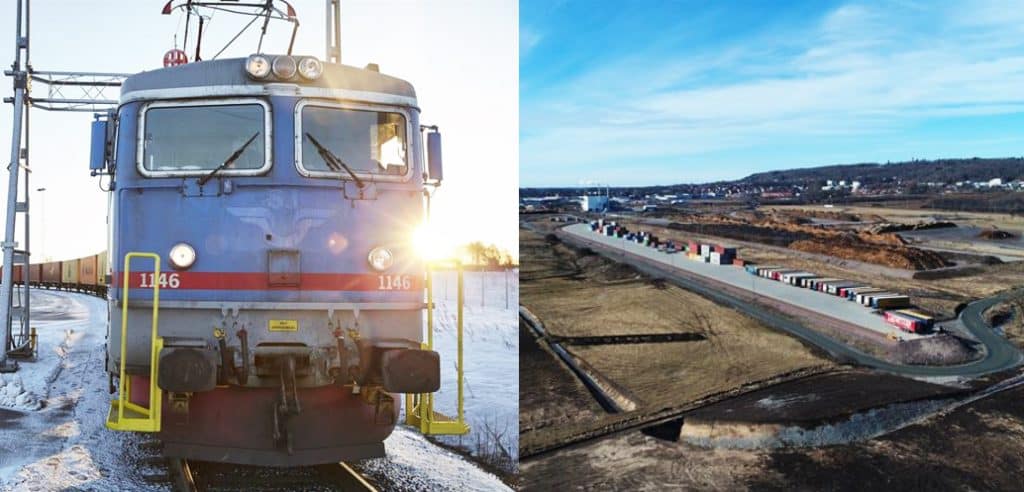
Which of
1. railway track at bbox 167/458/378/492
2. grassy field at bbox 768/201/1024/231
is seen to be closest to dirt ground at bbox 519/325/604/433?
railway track at bbox 167/458/378/492

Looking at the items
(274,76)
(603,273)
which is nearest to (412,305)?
(274,76)

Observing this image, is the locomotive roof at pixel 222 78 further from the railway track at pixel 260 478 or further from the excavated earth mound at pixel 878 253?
the excavated earth mound at pixel 878 253

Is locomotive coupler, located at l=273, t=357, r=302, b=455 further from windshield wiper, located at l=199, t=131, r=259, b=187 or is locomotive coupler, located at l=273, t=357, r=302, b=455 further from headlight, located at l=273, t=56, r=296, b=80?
headlight, located at l=273, t=56, r=296, b=80

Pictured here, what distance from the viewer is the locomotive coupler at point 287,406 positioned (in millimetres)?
4262

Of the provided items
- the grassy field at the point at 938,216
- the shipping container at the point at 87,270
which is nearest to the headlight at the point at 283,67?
the grassy field at the point at 938,216

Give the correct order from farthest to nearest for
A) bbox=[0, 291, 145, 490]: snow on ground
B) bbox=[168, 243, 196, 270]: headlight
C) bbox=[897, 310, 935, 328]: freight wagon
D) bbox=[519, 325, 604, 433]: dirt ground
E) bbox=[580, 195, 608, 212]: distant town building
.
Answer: bbox=[580, 195, 608, 212]: distant town building
bbox=[519, 325, 604, 433]: dirt ground
bbox=[897, 310, 935, 328]: freight wagon
bbox=[0, 291, 145, 490]: snow on ground
bbox=[168, 243, 196, 270]: headlight

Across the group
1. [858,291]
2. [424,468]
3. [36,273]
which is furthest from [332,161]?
[36,273]

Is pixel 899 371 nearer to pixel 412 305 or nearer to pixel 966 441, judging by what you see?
pixel 966 441

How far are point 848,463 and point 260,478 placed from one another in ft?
14.3

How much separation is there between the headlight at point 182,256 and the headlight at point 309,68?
3.93 ft

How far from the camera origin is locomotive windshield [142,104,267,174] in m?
4.46

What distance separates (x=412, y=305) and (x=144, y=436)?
3454 mm

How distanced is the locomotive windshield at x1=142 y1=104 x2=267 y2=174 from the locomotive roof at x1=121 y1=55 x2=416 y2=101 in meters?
0.14

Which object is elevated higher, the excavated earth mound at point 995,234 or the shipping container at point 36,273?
the excavated earth mound at point 995,234
